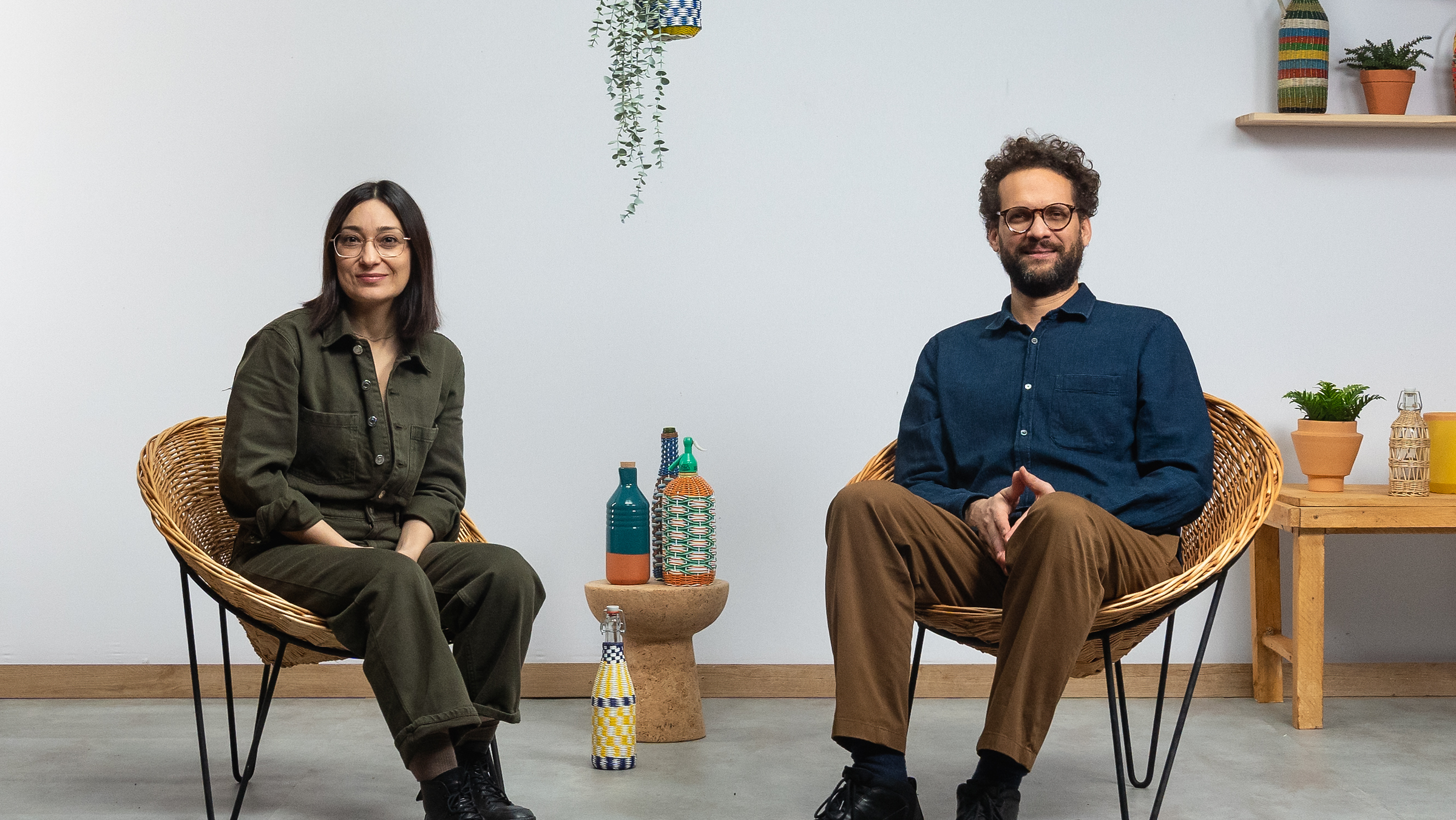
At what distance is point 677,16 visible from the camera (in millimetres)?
2686

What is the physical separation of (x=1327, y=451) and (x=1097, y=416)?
102 cm

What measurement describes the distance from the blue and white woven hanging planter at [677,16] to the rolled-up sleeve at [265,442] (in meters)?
1.12

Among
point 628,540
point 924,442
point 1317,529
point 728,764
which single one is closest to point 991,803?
point 924,442

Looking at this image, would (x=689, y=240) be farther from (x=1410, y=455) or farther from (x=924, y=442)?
(x=1410, y=455)

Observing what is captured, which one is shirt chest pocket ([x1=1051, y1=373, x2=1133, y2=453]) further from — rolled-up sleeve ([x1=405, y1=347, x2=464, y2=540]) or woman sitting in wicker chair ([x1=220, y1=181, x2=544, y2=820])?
rolled-up sleeve ([x1=405, y1=347, x2=464, y2=540])

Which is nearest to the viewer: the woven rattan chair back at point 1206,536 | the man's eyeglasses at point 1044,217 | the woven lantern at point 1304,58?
the woven rattan chair back at point 1206,536

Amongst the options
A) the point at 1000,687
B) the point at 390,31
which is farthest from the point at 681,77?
the point at 1000,687

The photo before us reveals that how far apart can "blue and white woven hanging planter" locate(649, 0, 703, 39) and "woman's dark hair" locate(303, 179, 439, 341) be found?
2.56 ft

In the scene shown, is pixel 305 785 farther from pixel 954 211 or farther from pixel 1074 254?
pixel 954 211

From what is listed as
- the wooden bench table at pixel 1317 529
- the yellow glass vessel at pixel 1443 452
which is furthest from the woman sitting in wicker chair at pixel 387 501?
the yellow glass vessel at pixel 1443 452

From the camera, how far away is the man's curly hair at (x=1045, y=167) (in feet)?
7.47

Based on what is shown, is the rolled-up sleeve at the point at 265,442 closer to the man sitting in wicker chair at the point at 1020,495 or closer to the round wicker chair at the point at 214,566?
the round wicker chair at the point at 214,566

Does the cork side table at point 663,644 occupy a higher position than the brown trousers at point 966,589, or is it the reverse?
the brown trousers at point 966,589

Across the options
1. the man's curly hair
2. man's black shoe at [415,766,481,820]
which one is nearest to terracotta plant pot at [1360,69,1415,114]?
the man's curly hair
